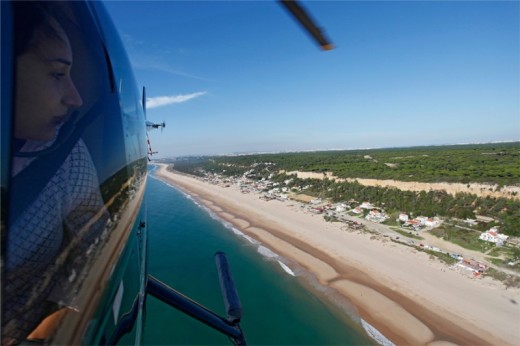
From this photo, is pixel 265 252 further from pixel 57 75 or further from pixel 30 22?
pixel 30 22

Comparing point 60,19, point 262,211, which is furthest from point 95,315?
point 262,211

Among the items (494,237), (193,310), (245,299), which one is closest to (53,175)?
(193,310)

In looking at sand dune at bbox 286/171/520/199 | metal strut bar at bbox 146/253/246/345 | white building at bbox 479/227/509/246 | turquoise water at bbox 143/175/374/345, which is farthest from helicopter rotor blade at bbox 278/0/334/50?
sand dune at bbox 286/171/520/199

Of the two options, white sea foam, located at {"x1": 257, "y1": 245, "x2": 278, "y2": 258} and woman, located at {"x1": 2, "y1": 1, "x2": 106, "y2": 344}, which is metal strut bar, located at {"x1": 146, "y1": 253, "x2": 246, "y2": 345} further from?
white sea foam, located at {"x1": 257, "y1": 245, "x2": 278, "y2": 258}

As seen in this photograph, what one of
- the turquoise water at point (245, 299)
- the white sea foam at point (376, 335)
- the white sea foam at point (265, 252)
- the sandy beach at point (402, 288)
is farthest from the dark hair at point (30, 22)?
the white sea foam at point (265, 252)

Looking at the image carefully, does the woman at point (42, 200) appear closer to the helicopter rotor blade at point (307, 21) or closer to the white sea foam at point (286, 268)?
the helicopter rotor blade at point (307, 21)

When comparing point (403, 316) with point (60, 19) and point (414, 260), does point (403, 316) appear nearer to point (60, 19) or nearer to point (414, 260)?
point (414, 260)
